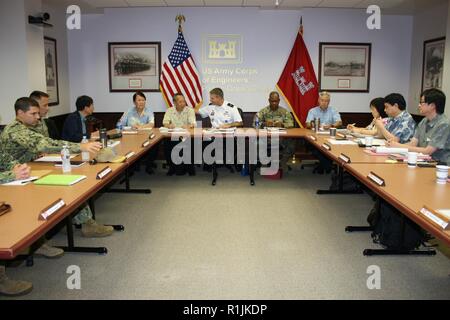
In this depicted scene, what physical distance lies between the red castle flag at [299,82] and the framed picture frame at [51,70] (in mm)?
3669

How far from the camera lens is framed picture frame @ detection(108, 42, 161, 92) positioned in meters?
7.25

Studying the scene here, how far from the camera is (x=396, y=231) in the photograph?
11.1ft

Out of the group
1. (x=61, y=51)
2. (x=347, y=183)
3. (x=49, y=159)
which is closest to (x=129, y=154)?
(x=49, y=159)

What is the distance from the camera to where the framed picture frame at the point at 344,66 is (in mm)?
7289

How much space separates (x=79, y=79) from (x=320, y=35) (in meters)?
4.23

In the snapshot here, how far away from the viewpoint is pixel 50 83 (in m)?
6.64

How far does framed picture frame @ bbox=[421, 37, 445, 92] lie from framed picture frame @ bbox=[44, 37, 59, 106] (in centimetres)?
593

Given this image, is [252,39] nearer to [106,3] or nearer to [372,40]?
[372,40]

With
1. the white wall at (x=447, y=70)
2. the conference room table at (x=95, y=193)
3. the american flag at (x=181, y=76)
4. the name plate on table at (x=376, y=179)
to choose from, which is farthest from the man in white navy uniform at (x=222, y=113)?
the name plate on table at (x=376, y=179)

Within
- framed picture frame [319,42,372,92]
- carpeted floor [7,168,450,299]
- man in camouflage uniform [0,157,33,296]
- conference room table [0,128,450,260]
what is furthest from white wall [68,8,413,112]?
man in camouflage uniform [0,157,33,296]

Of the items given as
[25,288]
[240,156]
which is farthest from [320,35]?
[25,288]

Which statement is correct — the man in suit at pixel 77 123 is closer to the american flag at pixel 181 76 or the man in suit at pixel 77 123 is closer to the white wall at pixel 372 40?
the american flag at pixel 181 76

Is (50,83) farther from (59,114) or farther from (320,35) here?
(320,35)

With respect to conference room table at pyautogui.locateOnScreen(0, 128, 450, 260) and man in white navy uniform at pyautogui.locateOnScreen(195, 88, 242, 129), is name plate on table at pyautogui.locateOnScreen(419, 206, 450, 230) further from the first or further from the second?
man in white navy uniform at pyautogui.locateOnScreen(195, 88, 242, 129)
